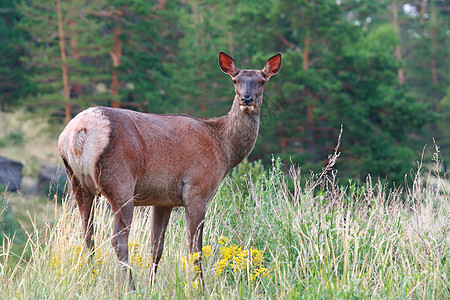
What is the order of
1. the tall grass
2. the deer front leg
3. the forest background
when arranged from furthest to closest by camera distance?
the forest background, the deer front leg, the tall grass

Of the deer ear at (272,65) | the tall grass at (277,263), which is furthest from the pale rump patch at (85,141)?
the deer ear at (272,65)

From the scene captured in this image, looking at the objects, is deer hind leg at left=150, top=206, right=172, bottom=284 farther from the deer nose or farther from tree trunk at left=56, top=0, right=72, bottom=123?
tree trunk at left=56, top=0, right=72, bottom=123

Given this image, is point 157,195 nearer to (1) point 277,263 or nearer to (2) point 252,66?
(1) point 277,263

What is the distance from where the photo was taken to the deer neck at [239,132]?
19.8 ft

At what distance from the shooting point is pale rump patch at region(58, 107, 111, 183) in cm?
479

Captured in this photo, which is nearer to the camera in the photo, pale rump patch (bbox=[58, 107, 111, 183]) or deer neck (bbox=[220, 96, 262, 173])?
pale rump patch (bbox=[58, 107, 111, 183])

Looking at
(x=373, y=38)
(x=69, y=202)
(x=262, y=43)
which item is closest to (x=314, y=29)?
(x=262, y=43)

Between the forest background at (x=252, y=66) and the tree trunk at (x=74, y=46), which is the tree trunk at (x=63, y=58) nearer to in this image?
the forest background at (x=252, y=66)

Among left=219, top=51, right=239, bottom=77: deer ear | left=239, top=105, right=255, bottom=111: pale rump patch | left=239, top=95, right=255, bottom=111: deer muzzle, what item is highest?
left=219, top=51, right=239, bottom=77: deer ear

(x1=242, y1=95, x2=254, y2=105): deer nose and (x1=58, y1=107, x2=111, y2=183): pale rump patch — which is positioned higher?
(x1=242, y1=95, x2=254, y2=105): deer nose

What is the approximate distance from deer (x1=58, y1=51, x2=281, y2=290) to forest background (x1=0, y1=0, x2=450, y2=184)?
13.8 meters

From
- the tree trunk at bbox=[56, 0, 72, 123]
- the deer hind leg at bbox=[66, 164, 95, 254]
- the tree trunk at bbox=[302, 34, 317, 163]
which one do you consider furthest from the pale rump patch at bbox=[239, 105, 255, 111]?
the tree trunk at bbox=[56, 0, 72, 123]

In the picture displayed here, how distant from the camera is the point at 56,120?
23.5 meters

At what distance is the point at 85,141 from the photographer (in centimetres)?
480
